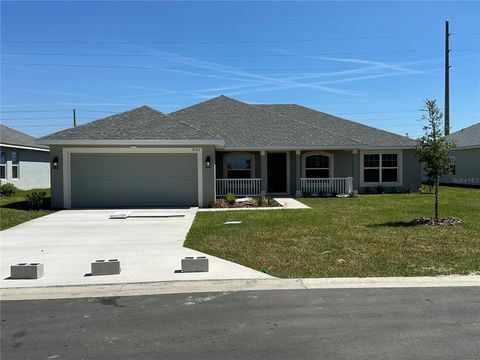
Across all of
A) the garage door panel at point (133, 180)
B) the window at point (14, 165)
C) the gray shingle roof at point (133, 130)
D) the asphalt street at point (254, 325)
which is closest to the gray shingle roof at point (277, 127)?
the gray shingle roof at point (133, 130)

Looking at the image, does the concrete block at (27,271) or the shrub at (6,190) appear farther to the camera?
the shrub at (6,190)

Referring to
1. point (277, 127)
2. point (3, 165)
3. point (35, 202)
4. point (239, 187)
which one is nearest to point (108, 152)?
point (35, 202)

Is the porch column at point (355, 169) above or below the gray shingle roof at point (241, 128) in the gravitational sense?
below

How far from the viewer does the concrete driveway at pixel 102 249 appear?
757cm

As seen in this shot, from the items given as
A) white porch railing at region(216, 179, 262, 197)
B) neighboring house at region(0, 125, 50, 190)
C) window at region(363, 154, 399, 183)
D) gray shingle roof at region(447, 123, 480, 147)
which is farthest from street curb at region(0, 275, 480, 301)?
gray shingle roof at region(447, 123, 480, 147)

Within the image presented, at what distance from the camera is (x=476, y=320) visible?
527 cm

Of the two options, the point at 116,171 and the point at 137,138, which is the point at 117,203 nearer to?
the point at 116,171

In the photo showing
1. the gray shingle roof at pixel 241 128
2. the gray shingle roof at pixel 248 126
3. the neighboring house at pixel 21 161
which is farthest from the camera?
the neighboring house at pixel 21 161

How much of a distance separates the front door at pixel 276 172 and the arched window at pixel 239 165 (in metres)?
1.02

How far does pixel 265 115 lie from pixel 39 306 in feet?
76.1

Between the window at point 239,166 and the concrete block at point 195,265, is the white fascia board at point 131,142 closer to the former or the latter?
the window at point 239,166

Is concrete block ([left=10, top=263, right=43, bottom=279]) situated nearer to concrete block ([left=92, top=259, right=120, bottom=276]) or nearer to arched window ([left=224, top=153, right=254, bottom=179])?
concrete block ([left=92, top=259, right=120, bottom=276])

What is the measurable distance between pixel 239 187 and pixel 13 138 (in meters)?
15.6

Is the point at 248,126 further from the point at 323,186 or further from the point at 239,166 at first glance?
the point at 323,186
